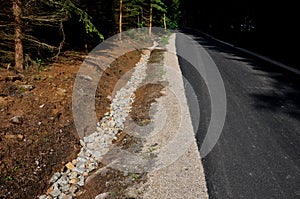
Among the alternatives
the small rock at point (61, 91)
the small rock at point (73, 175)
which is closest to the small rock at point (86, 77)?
the small rock at point (61, 91)

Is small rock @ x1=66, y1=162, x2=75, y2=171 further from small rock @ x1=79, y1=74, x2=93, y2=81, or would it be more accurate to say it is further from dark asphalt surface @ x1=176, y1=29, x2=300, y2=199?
small rock @ x1=79, y1=74, x2=93, y2=81

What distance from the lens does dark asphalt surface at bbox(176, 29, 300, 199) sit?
3.97 meters

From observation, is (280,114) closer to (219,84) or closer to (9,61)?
(219,84)

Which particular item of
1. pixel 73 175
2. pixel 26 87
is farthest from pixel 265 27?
pixel 73 175

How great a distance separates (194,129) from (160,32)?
31592mm

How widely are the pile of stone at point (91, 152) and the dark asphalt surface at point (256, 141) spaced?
102 inches

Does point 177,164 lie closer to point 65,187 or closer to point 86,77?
point 65,187

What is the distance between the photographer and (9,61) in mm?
8977

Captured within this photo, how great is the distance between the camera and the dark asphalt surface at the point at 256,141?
3.97 metres

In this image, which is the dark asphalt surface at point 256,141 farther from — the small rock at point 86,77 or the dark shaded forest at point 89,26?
the dark shaded forest at point 89,26

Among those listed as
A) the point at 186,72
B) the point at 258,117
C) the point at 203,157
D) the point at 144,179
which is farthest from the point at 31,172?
the point at 186,72

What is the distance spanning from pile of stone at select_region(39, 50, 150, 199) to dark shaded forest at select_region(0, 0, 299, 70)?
3.02 meters

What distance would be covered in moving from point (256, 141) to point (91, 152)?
4134mm

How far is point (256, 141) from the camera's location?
5289mm
